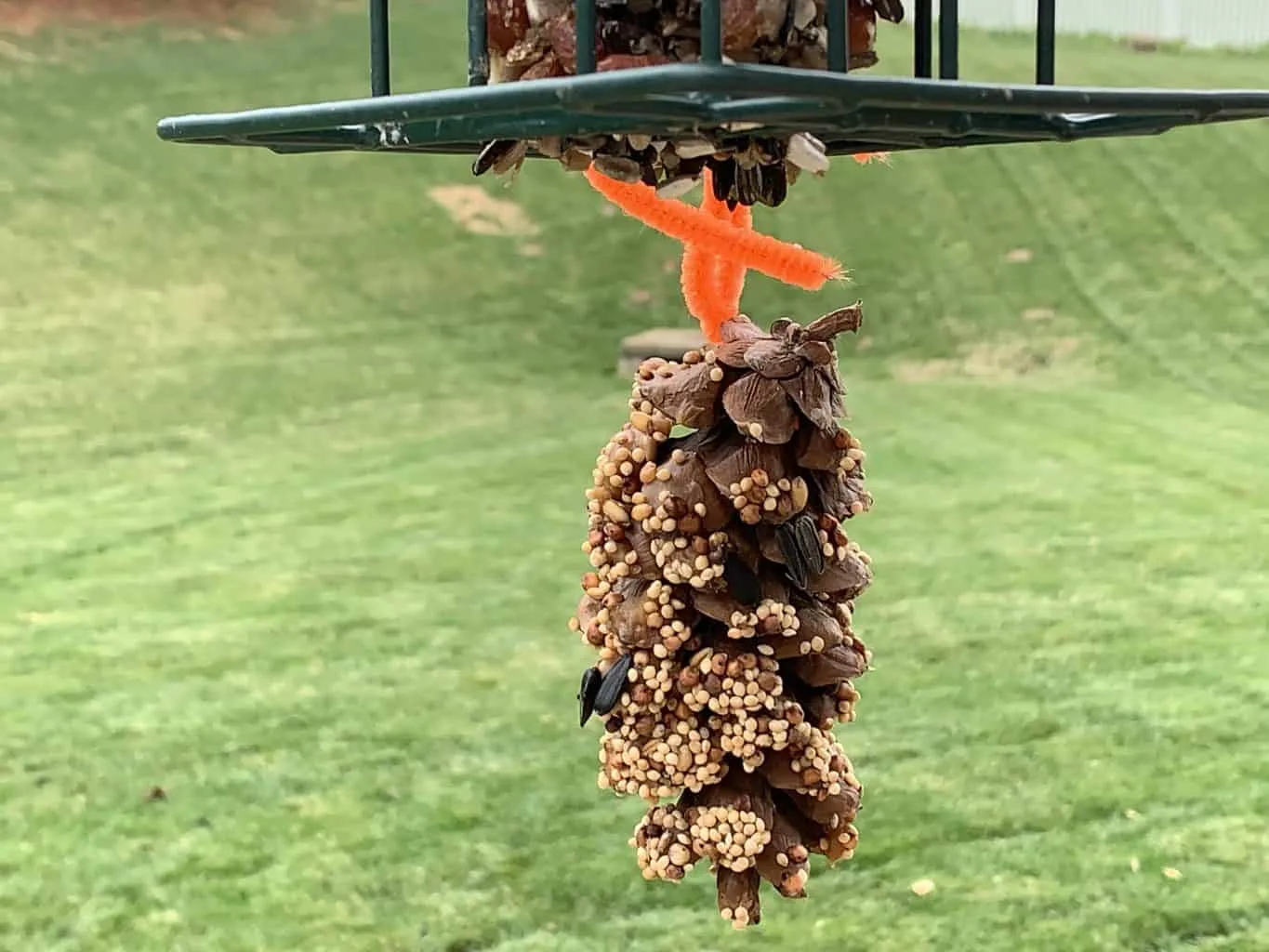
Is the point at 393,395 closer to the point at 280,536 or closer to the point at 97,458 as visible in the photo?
A: the point at 97,458

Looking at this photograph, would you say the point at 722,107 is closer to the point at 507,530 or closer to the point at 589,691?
the point at 589,691

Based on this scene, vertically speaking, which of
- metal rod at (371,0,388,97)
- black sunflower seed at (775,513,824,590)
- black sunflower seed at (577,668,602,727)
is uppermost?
metal rod at (371,0,388,97)

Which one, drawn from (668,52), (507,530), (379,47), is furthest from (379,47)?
(507,530)

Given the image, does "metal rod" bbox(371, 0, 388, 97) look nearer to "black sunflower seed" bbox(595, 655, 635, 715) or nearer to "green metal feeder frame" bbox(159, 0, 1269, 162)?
"green metal feeder frame" bbox(159, 0, 1269, 162)

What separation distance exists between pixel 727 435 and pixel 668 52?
0.29 m

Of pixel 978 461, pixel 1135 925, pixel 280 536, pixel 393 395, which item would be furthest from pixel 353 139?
pixel 393 395

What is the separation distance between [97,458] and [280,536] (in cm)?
88

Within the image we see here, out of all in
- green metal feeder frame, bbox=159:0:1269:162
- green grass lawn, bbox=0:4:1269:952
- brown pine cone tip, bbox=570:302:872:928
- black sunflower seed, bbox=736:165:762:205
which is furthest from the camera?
green grass lawn, bbox=0:4:1269:952

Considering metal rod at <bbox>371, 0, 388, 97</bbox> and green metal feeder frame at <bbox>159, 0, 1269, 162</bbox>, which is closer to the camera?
green metal feeder frame at <bbox>159, 0, 1269, 162</bbox>

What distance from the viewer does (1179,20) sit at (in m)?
7.37

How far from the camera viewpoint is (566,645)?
7.77 ft

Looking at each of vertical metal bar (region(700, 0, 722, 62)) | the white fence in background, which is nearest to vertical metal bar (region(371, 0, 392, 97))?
vertical metal bar (region(700, 0, 722, 62))

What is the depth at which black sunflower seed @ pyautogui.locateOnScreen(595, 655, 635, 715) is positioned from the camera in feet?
2.84

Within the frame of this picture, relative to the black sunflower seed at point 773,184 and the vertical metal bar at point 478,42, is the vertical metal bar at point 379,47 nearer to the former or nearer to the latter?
the vertical metal bar at point 478,42
